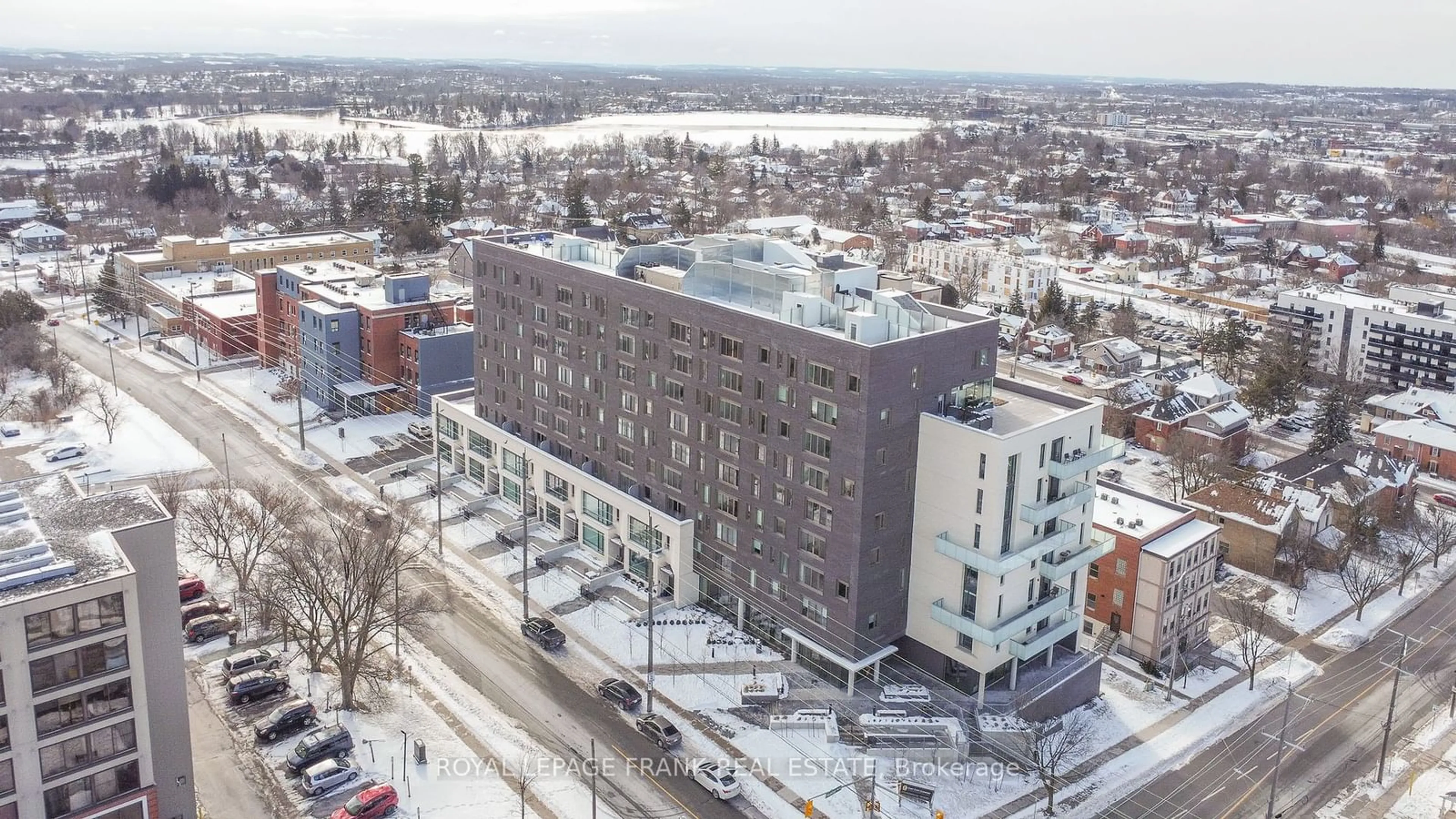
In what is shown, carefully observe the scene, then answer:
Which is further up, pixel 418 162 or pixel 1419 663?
pixel 418 162

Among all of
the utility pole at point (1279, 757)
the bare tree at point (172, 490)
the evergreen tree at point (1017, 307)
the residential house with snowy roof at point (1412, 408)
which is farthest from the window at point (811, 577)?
the evergreen tree at point (1017, 307)

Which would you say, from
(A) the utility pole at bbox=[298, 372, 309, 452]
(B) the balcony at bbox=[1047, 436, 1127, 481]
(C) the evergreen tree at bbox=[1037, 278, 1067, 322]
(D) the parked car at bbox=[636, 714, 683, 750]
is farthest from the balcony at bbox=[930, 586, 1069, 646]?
(C) the evergreen tree at bbox=[1037, 278, 1067, 322]

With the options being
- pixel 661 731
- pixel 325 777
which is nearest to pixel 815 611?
pixel 661 731

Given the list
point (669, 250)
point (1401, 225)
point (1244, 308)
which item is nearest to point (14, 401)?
point (669, 250)

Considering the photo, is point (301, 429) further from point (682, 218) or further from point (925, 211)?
point (925, 211)

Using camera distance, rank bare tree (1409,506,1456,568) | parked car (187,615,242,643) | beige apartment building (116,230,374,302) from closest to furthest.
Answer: parked car (187,615,242,643) < bare tree (1409,506,1456,568) < beige apartment building (116,230,374,302)

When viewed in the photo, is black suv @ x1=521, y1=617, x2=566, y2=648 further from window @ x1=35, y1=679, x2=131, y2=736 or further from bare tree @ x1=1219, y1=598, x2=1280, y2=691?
bare tree @ x1=1219, y1=598, x2=1280, y2=691

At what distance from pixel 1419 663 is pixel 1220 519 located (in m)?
11.2

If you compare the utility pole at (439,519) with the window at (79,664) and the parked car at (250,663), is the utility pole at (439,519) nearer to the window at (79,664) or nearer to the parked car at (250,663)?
the parked car at (250,663)

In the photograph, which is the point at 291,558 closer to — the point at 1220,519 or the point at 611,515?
the point at 611,515

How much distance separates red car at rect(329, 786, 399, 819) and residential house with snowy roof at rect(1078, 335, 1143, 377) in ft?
221

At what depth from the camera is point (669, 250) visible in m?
48.9

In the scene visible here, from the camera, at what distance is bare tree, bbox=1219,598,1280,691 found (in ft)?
142

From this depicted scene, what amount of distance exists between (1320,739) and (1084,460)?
13.6m
